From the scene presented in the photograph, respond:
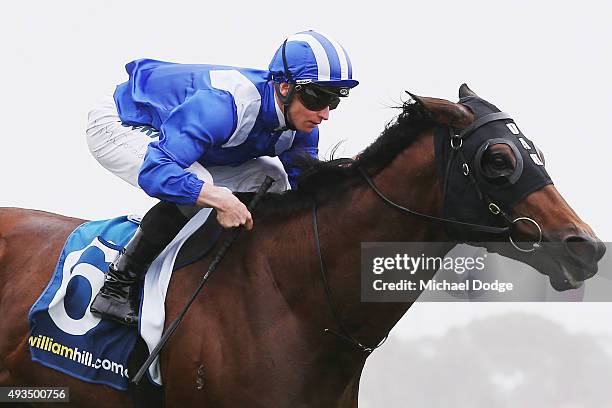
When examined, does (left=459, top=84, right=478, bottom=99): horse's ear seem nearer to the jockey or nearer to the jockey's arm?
the jockey

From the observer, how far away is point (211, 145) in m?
3.92

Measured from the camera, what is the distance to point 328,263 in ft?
12.8

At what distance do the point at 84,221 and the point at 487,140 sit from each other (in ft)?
6.85

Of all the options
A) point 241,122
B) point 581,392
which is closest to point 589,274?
point 241,122

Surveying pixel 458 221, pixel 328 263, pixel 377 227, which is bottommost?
pixel 328 263

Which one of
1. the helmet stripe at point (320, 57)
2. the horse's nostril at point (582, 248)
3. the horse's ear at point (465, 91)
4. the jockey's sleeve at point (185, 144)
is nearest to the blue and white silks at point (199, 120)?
the jockey's sleeve at point (185, 144)

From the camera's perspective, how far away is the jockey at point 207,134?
381 centimetres

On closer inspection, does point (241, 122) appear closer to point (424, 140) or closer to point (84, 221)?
point (424, 140)

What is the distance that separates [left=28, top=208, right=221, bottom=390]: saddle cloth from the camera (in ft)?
13.3

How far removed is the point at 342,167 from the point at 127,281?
99 cm

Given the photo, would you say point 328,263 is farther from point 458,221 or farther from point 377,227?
point 458,221

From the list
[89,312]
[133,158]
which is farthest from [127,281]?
[133,158]

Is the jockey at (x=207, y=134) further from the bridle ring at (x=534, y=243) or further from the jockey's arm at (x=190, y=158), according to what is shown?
the bridle ring at (x=534, y=243)

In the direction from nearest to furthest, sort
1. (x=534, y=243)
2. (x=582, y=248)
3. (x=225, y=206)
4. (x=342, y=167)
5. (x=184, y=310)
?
(x=582, y=248)
(x=534, y=243)
(x=225, y=206)
(x=184, y=310)
(x=342, y=167)
